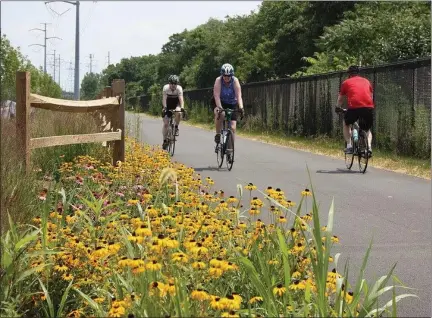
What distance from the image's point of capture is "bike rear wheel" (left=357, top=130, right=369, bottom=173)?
12.9 metres

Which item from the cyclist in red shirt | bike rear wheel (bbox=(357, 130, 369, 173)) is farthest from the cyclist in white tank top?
bike rear wheel (bbox=(357, 130, 369, 173))

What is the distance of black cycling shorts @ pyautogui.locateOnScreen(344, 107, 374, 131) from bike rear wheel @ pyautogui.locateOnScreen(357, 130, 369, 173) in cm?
15

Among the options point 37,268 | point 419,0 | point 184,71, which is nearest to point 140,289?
point 37,268

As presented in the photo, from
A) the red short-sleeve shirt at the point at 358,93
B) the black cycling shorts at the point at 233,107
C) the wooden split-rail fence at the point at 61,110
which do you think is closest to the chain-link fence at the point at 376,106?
the red short-sleeve shirt at the point at 358,93

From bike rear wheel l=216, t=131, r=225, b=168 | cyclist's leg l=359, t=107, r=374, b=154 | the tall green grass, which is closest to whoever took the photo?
the tall green grass

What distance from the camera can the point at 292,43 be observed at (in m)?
44.6

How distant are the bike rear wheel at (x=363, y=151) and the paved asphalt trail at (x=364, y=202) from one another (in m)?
0.20

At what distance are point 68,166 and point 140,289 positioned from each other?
484 centimetres

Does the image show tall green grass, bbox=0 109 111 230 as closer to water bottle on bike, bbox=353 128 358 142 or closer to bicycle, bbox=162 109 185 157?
water bottle on bike, bbox=353 128 358 142

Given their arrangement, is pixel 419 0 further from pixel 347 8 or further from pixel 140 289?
pixel 140 289

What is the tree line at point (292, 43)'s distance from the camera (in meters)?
26.5

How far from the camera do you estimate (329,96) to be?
75.6 feet

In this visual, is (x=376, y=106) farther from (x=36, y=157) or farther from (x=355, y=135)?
(x=36, y=157)

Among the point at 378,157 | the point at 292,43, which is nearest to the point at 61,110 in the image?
the point at 378,157
